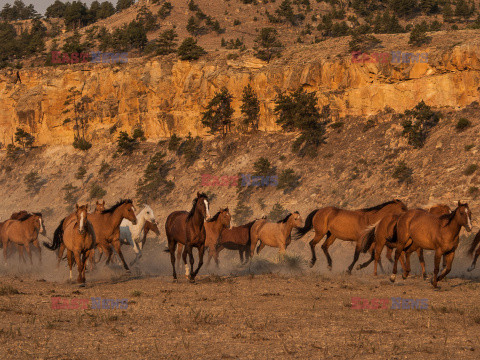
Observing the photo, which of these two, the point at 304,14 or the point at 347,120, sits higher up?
the point at 304,14

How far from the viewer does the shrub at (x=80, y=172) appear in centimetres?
5988

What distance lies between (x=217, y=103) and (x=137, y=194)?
11.4m

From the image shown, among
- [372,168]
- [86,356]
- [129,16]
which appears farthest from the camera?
[129,16]

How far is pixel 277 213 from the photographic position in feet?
136

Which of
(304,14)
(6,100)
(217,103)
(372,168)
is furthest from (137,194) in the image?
(304,14)

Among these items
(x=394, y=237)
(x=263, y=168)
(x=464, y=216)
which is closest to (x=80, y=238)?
(x=394, y=237)

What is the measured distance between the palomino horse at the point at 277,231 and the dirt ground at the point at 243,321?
3768 millimetres

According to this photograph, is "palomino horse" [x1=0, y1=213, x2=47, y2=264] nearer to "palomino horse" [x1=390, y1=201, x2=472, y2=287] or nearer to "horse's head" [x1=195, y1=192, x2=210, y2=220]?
"horse's head" [x1=195, y1=192, x2=210, y2=220]

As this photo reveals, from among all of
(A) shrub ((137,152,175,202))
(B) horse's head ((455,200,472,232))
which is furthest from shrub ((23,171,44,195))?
(B) horse's head ((455,200,472,232))

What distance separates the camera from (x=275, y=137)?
175 feet

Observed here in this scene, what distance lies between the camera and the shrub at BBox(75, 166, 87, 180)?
59884mm

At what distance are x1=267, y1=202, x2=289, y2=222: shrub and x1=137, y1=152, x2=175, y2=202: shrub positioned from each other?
1342 centimetres

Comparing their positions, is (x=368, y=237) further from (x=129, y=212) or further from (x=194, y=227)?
(x=129, y=212)

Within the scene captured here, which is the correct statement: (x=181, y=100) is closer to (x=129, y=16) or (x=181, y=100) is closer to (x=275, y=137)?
(x=275, y=137)
